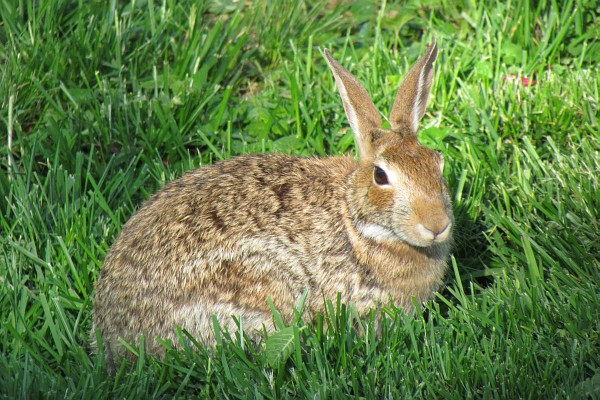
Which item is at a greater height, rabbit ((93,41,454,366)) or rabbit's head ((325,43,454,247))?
rabbit's head ((325,43,454,247))

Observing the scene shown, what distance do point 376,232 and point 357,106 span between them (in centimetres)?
61

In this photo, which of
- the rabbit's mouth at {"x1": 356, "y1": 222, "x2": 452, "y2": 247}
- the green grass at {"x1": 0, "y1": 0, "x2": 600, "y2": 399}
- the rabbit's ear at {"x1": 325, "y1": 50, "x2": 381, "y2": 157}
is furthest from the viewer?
the rabbit's ear at {"x1": 325, "y1": 50, "x2": 381, "y2": 157}

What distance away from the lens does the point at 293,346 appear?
3.89m

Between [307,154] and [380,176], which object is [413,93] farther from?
[307,154]

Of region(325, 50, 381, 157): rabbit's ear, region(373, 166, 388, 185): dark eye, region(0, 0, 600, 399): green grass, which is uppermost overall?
region(325, 50, 381, 157): rabbit's ear

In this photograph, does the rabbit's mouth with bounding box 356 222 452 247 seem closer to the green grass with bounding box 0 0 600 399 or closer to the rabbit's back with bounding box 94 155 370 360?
the rabbit's back with bounding box 94 155 370 360

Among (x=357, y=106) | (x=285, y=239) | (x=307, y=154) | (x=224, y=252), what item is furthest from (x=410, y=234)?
(x=307, y=154)

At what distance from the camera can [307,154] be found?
5531 mm

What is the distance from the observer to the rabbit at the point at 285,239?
4117mm

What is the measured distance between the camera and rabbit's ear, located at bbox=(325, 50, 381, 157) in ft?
14.5

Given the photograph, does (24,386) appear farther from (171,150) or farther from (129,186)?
(171,150)

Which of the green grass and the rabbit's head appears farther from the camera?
the rabbit's head

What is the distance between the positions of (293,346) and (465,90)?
242cm

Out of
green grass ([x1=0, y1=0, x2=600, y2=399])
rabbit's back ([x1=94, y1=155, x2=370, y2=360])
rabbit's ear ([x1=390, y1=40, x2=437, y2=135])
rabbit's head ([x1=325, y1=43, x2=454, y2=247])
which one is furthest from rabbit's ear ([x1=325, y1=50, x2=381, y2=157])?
green grass ([x1=0, y1=0, x2=600, y2=399])
